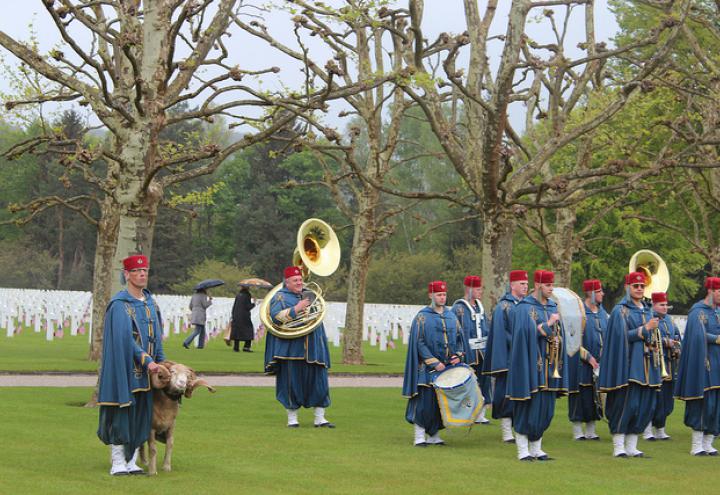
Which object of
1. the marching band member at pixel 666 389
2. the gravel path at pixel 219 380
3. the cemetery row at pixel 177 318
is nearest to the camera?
the marching band member at pixel 666 389

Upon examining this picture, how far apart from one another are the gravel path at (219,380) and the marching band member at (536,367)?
898 centimetres

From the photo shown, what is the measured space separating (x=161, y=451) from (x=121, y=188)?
4662 mm

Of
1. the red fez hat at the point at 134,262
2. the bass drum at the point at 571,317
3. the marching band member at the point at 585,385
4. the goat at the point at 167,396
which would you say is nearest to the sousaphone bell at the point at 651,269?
the marching band member at the point at 585,385

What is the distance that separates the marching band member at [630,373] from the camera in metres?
13.4

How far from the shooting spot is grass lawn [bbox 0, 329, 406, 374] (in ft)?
78.4

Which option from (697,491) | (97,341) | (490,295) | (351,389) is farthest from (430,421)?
(97,341)

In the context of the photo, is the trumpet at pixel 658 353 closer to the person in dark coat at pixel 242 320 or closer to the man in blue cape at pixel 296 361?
the man in blue cape at pixel 296 361

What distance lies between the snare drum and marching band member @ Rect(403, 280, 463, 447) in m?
0.20

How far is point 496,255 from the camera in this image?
61.7 feet

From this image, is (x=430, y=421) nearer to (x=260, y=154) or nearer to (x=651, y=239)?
(x=651, y=239)

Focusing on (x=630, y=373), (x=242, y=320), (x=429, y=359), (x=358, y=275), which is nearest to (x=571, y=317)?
(x=630, y=373)

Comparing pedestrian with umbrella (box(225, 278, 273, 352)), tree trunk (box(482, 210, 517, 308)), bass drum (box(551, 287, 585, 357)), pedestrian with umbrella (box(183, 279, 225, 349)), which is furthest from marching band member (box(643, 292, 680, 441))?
pedestrian with umbrella (box(183, 279, 225, 349))

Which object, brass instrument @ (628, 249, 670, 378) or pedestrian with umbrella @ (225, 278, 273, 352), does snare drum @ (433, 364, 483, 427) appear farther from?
pedestrian with umbrella @ (225, 278, 273, 352)

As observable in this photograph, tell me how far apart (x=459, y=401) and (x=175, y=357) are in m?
14.7
